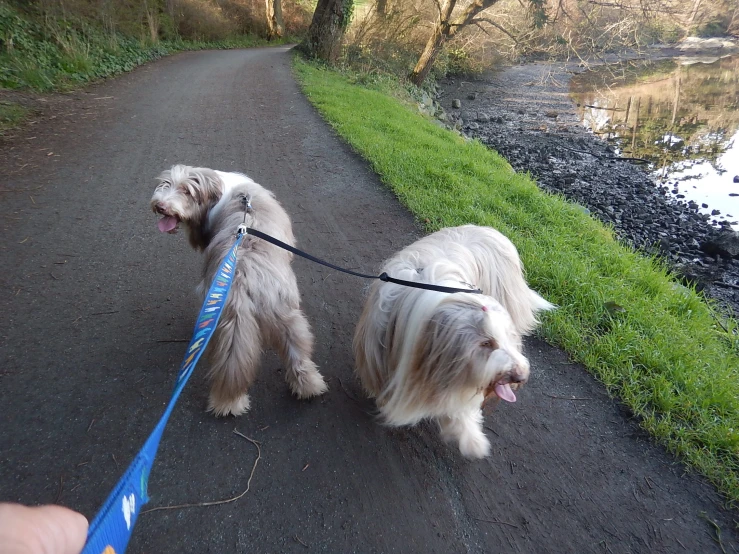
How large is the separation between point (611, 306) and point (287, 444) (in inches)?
125

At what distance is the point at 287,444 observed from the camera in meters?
2.75

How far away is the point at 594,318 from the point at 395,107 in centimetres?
911

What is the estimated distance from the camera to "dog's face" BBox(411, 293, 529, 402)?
6.57ft

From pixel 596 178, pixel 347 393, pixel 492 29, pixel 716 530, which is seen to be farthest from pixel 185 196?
pixel 492 29

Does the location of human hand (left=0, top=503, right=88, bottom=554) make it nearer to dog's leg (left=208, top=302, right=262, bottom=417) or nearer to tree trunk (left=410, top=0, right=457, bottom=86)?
dog's leg (left=208, top=302, right=262, bottom=417)

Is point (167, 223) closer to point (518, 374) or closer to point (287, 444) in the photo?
point (287, 444)

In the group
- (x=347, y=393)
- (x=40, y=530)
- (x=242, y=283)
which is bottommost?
(x=347, y=393)

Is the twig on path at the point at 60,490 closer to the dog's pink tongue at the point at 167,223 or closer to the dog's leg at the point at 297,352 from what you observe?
the dog's leg at the point at 297,352

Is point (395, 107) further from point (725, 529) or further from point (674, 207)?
point (725, 529)

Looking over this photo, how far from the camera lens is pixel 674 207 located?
27.9ft

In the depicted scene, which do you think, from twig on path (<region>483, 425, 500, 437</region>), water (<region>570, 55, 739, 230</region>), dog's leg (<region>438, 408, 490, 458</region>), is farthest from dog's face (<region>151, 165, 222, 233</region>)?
water (<region>570, 55, 739, 230</region>)

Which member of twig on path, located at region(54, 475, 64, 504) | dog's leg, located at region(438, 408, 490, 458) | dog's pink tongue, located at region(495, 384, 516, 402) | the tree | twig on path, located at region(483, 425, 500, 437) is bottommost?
twig on path, located at region(54, 475, 64, 504)

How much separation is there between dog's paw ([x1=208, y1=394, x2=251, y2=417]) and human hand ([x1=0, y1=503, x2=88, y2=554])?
175cm

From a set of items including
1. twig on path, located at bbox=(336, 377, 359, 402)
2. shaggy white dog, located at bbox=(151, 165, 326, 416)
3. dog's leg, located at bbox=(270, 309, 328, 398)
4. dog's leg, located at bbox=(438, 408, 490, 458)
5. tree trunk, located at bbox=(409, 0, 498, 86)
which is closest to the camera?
shaggy white dog, located at bbox=(151, 165, 326, 416)
